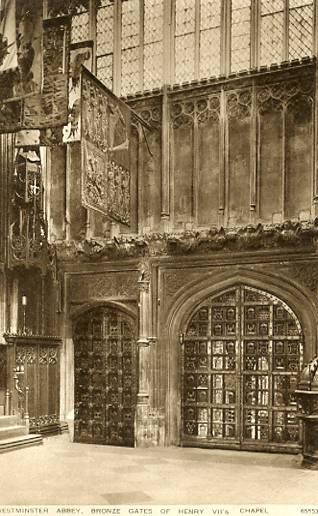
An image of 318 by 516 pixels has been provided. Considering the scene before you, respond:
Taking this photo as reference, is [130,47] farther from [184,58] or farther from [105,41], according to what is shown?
[184,58]

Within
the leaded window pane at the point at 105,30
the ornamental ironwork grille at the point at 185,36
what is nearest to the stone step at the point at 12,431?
the ornamental ironwork grille at the point at 185,36

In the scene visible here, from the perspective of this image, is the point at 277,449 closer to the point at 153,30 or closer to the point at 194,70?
the point at 194,70

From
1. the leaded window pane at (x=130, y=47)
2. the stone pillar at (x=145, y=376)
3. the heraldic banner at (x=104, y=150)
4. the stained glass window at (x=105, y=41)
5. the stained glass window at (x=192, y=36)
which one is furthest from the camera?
the stained glass window at (x=105, y=41)

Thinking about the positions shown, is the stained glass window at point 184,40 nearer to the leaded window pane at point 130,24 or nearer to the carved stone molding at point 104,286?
the leaded window pane at point 130,24

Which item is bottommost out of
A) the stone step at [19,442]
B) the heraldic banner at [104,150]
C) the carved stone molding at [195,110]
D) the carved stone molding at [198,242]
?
the stone step at [19,442]

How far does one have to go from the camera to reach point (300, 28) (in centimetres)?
926

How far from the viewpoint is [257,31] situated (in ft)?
31.2

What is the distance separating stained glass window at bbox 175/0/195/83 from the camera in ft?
32.8

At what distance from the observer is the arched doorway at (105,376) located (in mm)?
10102

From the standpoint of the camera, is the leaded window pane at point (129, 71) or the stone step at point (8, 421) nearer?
the stone step at point (8, 421)

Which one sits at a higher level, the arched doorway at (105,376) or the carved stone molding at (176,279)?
the carved stone molding at (176,279)

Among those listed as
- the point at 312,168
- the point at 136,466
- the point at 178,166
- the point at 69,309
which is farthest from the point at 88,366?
the point at 312,168

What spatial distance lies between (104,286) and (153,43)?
3712mm

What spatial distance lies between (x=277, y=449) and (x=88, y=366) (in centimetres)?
307
